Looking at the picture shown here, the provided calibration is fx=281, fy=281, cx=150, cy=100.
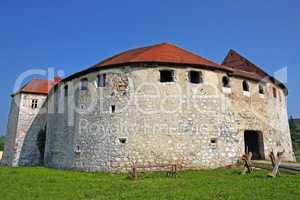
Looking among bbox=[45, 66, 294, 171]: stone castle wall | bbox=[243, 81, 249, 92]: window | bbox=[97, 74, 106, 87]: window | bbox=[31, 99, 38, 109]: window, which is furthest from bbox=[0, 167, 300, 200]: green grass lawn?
bbox=[31, 99, 38, 109]: window

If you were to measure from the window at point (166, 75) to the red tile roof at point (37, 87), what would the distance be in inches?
669

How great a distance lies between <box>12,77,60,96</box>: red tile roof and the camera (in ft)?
99.0

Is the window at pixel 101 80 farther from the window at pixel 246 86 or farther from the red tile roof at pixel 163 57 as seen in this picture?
the window at pixel 246 86

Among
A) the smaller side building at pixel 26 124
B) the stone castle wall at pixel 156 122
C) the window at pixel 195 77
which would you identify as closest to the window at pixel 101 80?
the stone castle wall at pixel 156 122

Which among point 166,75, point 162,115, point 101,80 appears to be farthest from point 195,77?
point 101,80

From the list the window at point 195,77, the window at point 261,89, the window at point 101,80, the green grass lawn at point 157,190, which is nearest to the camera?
the green grass lawn at point 157,190

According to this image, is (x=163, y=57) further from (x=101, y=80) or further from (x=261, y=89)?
(x=261, y=89)

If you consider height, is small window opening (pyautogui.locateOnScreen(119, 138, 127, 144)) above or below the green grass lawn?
above

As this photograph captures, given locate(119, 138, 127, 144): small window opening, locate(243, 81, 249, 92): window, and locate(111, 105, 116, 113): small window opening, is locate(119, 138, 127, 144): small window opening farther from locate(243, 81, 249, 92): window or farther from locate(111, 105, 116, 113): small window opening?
locate(243, 81, 249, 92): window

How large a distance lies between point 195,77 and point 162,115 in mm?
3571

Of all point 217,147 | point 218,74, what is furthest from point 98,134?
point 218,74

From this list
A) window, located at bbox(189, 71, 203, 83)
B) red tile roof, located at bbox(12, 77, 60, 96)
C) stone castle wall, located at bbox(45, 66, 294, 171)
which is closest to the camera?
stone castle wall, located at bbox(45, 66, 294, 171)

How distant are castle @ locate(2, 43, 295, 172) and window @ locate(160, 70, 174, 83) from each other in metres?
0.06

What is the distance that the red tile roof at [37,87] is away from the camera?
30.2 metres
